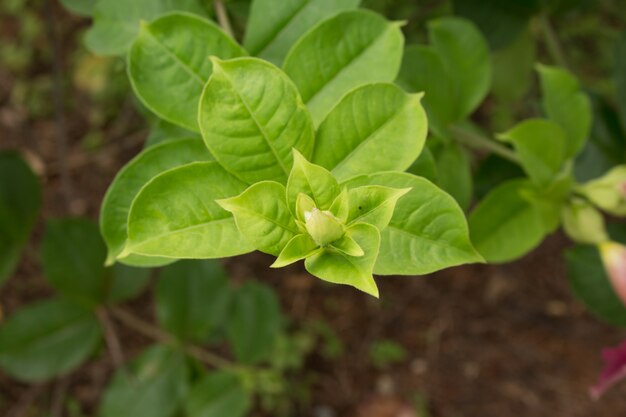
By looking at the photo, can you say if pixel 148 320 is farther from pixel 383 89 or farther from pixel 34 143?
pixel 383 89

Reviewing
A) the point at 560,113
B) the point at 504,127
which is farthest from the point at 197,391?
the point at 504,127

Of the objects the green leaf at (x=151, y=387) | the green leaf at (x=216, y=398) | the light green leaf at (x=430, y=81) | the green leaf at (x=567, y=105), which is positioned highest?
the light green leaf at (x=430, y=81)

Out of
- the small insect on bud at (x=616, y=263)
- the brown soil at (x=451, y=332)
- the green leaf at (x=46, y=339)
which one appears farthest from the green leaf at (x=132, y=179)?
the brown soil at (x=451, y=332)

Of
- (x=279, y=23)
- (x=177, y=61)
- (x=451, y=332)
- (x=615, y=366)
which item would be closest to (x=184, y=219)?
(x=177, y=61)

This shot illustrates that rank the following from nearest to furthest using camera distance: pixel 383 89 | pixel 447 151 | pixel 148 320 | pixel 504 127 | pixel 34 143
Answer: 1. pixel 383 89
2. pixel 447 151
3. pixel 504 127
4. pixel 148 320
5. pixel 34 143

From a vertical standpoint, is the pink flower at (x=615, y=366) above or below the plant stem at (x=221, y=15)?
below

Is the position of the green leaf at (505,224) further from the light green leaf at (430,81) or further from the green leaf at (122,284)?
the green leaf at (122,284)

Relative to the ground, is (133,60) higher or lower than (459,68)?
higher
